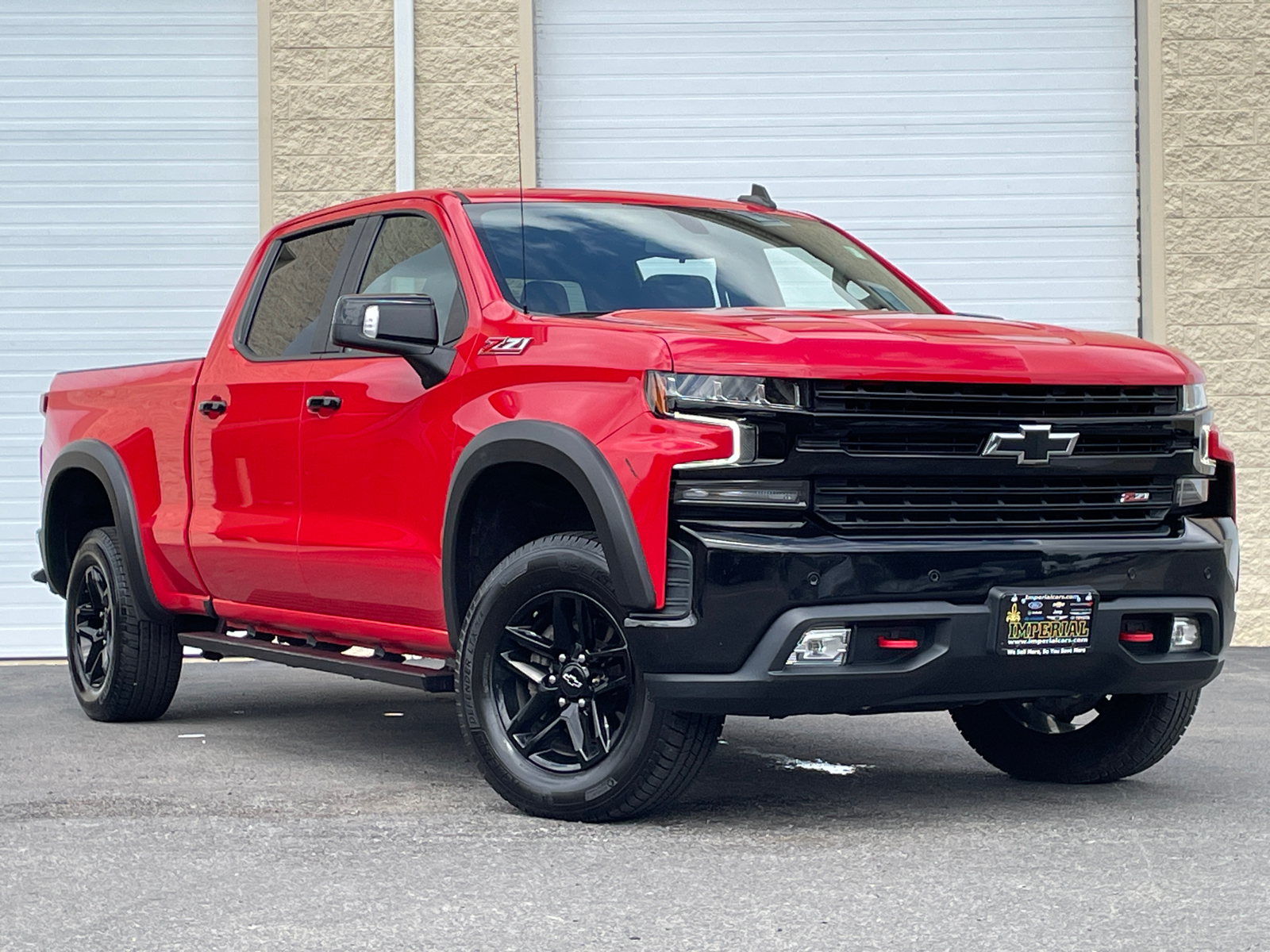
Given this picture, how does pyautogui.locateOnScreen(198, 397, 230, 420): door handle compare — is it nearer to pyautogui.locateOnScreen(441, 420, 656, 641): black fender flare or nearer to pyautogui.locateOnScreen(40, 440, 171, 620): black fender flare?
pyautogui.locateOnScreen(40, 440, 171, 620): black fender flare

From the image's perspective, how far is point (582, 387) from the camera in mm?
5246

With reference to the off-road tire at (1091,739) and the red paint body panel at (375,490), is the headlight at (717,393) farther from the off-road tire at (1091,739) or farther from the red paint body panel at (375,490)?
the off-road tire at (1091,739)

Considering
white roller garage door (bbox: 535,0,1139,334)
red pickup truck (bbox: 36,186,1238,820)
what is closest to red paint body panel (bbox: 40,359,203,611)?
red pickup truck (bbox: 36,186,1238,820)

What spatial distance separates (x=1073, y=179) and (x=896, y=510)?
26.1 ft

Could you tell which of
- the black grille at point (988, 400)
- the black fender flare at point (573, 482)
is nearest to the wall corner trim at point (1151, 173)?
the black grille at point (988, 400)

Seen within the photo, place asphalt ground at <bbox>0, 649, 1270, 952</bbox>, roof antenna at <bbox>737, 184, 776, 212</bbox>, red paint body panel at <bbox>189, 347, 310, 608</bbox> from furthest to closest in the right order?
roof antenna at <bbox>737, 184, 776, 212</bbox>, red paint body panel at <bbox>189, 347, 310, 608</bbox>, asphalt ground at <bbox>0, 649, 1270, 952</bbox>

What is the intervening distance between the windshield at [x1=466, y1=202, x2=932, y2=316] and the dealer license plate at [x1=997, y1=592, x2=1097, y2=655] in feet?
4.69

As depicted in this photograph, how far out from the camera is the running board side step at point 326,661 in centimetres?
592

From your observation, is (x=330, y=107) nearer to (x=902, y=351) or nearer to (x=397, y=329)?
(x=397, y=329)

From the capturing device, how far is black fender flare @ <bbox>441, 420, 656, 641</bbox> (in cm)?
498

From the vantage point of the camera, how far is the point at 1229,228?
1226cm

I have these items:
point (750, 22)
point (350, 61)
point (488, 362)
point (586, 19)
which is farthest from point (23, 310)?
point (488, 362)

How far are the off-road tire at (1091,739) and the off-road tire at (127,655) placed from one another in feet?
10.8

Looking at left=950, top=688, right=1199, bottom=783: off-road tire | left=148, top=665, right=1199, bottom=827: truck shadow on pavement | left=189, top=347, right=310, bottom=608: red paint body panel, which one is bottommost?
left=148, top=665, right=1199, bottom=827: truck shadow on pavement
